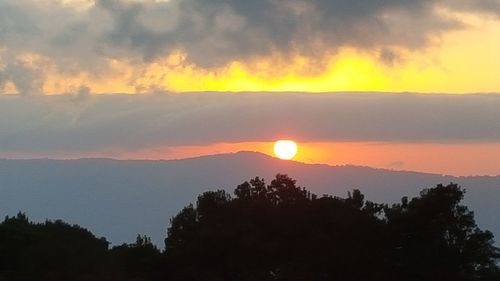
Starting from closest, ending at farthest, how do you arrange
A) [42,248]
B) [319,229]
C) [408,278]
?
[408,278] → [319,229] → [42,248]

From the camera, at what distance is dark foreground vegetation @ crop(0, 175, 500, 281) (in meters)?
57.5

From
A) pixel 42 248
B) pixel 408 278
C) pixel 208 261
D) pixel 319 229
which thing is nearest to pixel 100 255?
pixel 42 248

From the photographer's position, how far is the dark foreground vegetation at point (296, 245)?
57.5 metres

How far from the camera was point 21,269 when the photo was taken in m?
63.6

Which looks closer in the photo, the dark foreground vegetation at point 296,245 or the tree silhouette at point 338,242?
the tree silhouette at point 338,242

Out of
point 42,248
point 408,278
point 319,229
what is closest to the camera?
point 408,278

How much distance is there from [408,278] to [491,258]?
5.49m

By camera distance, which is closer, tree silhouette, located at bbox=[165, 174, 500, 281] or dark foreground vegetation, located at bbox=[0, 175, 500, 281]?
tree silhouette, located at bbox=[165, 174, 500, 281]

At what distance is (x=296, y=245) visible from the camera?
60219 mm

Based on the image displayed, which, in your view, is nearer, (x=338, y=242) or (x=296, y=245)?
(x=338, y=242)

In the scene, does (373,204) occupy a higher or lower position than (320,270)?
higher

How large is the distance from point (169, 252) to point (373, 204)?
42.3ft

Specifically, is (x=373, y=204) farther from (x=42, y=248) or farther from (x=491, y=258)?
(x=42, y=248)

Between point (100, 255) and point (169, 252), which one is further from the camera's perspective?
point (100, 255)
